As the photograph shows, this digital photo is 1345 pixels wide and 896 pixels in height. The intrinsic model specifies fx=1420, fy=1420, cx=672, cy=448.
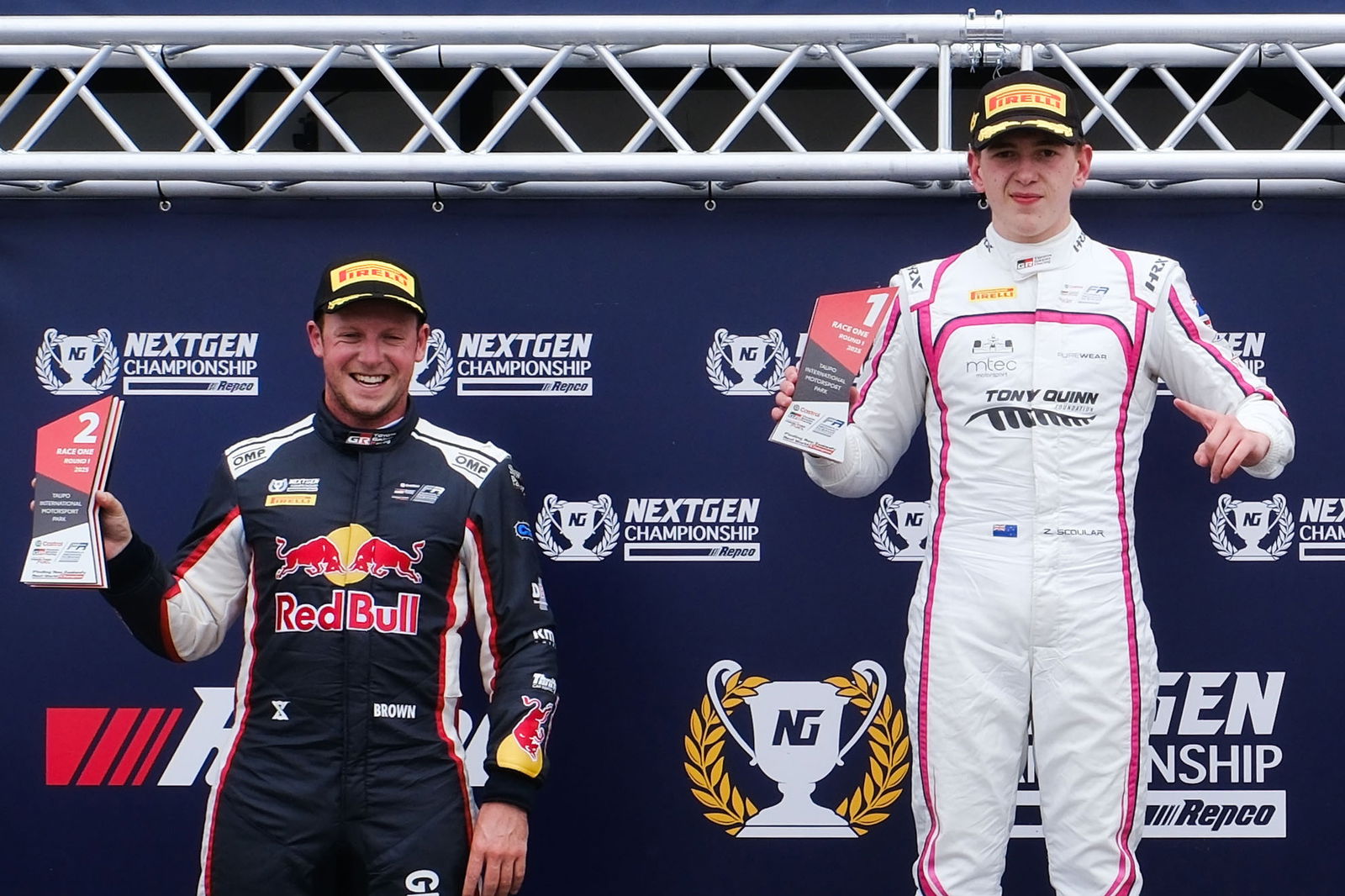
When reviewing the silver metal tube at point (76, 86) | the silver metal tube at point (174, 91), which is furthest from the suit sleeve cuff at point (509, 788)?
the silver metal tube at point (76, 86)

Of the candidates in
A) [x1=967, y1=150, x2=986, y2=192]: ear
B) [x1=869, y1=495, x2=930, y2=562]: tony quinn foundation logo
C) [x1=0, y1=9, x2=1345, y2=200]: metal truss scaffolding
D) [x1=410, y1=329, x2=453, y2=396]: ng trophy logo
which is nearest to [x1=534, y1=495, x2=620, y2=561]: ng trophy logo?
[x1=410, y1=329, x2=453, y2=396]: ng trophy logo

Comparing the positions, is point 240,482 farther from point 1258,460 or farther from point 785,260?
point 1258,460

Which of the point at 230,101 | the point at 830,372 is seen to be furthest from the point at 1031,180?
the point at 230,101

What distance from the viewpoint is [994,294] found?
2.86 m

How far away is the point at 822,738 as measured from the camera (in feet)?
11.7

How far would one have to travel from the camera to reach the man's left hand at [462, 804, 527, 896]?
256cm

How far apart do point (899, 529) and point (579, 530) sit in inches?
31.6

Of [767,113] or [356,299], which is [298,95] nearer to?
[356,299]

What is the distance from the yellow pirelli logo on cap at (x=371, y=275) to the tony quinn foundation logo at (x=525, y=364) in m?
0.76

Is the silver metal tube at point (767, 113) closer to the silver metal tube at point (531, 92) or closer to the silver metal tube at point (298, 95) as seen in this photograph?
the silver metal tube at point (531, 92)

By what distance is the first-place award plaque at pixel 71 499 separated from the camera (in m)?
2.55

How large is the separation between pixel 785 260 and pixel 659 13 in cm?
70

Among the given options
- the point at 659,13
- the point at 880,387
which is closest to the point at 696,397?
the point at 880,387

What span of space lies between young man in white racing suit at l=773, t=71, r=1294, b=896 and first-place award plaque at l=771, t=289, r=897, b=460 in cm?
6
